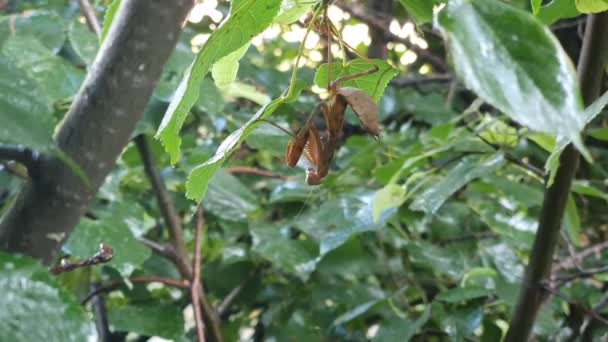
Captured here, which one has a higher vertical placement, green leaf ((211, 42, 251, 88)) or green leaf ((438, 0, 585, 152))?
green leaf ((438, 0, 585, 152))

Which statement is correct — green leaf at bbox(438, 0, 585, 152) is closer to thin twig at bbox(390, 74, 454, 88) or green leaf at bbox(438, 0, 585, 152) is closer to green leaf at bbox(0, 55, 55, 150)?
green leaf at bbox(0, 55, 55, 150)

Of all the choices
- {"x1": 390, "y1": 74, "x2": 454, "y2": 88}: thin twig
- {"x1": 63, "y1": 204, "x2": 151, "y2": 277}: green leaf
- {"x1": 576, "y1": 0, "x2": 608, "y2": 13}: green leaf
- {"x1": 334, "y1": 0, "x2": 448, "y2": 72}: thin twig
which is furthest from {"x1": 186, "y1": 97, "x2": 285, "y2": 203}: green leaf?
{"x1": 390, "y1": 74, "x2": 454, "y2": 88}: thin twig

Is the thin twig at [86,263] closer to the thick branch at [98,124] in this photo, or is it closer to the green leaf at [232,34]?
the thick branch at [98,124]

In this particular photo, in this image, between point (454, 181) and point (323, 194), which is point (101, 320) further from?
point (454, 181)

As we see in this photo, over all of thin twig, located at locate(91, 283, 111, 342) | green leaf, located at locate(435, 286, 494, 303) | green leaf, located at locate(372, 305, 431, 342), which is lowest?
thin twig, located at locate(91, 283, 111, 342)

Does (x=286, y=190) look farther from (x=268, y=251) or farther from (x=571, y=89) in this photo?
(x=571, y=89)

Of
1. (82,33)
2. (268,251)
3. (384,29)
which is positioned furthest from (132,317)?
(384,29)

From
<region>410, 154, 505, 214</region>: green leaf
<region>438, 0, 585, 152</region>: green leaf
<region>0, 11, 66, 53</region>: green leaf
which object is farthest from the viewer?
<region>0, 11, 66, 53</region>: green leaf
